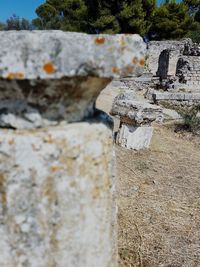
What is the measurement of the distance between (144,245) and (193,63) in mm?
12466

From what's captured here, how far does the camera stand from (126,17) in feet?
82.0

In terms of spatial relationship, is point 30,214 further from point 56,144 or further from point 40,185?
point 56,144

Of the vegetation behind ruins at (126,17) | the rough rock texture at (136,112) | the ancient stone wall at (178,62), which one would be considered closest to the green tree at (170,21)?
the vegetation behind ruins at (126,17)

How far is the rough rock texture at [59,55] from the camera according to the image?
0.99 metres

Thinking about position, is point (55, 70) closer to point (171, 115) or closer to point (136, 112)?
point (136, 112)

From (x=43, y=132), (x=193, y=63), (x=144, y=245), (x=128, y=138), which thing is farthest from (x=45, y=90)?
(x=193, y=63)

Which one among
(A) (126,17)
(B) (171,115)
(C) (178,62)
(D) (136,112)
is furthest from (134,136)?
(A) (126,17)

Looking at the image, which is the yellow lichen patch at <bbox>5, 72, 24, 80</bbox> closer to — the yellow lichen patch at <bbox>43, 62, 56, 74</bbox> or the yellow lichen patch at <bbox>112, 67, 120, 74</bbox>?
the yellow lichen patch at <bbox>43, 62, 56, 74</bbox>

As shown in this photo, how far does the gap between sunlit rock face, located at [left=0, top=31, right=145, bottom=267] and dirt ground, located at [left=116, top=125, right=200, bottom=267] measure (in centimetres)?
161

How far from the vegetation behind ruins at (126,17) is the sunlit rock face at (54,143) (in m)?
23.5

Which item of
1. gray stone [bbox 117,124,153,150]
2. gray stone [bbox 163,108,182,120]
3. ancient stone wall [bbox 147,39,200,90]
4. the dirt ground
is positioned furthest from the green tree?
gray stone [bbox 117,124,153,150]

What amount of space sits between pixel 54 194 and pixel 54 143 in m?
0.16

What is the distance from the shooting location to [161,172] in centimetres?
477

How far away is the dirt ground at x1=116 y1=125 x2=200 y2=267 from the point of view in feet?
9.23
